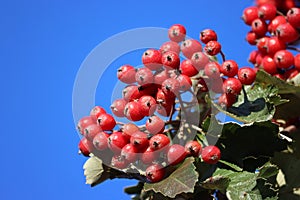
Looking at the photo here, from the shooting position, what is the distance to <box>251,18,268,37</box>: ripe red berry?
2.81m

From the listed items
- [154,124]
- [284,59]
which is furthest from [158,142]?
[284,59]

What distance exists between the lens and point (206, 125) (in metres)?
2.20

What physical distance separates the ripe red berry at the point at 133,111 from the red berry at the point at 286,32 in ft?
3.32

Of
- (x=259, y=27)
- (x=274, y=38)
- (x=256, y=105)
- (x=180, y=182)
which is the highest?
(x=259, y=27)

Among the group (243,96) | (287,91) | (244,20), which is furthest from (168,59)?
(244,20)

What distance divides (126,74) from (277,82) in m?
0.78

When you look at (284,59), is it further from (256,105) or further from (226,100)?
(226,100)

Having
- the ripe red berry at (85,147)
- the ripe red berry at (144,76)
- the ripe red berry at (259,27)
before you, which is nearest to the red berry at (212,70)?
the ripe red berry at (144,76)

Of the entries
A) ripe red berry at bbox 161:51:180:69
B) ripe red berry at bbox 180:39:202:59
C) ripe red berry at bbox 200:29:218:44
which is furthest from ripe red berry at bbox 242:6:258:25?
ripe red berry at bbox 161:51:180:69

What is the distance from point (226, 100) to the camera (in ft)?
7.27

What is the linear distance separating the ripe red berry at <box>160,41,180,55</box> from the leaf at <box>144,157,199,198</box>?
0.49 m

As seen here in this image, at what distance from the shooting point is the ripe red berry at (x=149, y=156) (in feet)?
6.73

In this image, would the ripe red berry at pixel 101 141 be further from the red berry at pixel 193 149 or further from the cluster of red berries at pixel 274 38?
the cluster of red berries at pixel 274 38

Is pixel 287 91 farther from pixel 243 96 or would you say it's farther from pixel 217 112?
pixel 217 112
